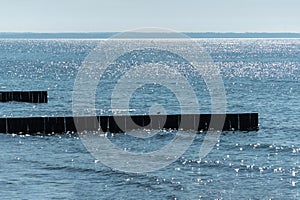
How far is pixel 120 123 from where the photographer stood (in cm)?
7294

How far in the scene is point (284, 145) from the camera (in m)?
69.4

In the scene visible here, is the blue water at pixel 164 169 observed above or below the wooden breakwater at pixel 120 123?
below

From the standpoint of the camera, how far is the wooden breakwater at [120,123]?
7138 cm

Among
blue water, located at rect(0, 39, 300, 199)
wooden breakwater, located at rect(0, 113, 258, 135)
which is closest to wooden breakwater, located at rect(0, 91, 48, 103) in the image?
blue water, located at rect(0, 39, 300, 199)

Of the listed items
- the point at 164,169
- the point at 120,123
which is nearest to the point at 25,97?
the point at 120,123

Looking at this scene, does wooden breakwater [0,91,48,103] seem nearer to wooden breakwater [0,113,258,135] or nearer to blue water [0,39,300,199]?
blue water [0,39,300,199]

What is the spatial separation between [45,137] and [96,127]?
5052mm

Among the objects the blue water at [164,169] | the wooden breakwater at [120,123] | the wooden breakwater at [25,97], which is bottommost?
the wooden breakwater at [25,97]

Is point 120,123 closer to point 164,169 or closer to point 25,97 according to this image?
point 164,169

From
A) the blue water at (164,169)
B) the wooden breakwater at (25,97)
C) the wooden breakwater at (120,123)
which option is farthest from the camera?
the wooden breakwater at (25,97)

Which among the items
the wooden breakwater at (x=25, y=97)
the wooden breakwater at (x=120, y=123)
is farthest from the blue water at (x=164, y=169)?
the wooden breakwater at (x=25, y=97)

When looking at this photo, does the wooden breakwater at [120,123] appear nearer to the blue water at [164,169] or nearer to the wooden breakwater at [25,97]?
the blue water at [164,169]

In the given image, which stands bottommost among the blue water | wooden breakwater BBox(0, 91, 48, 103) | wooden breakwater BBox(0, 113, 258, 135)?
wooden breakwater BBox(0, 91, 48, 103)

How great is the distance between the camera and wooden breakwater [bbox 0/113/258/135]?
234 ft
